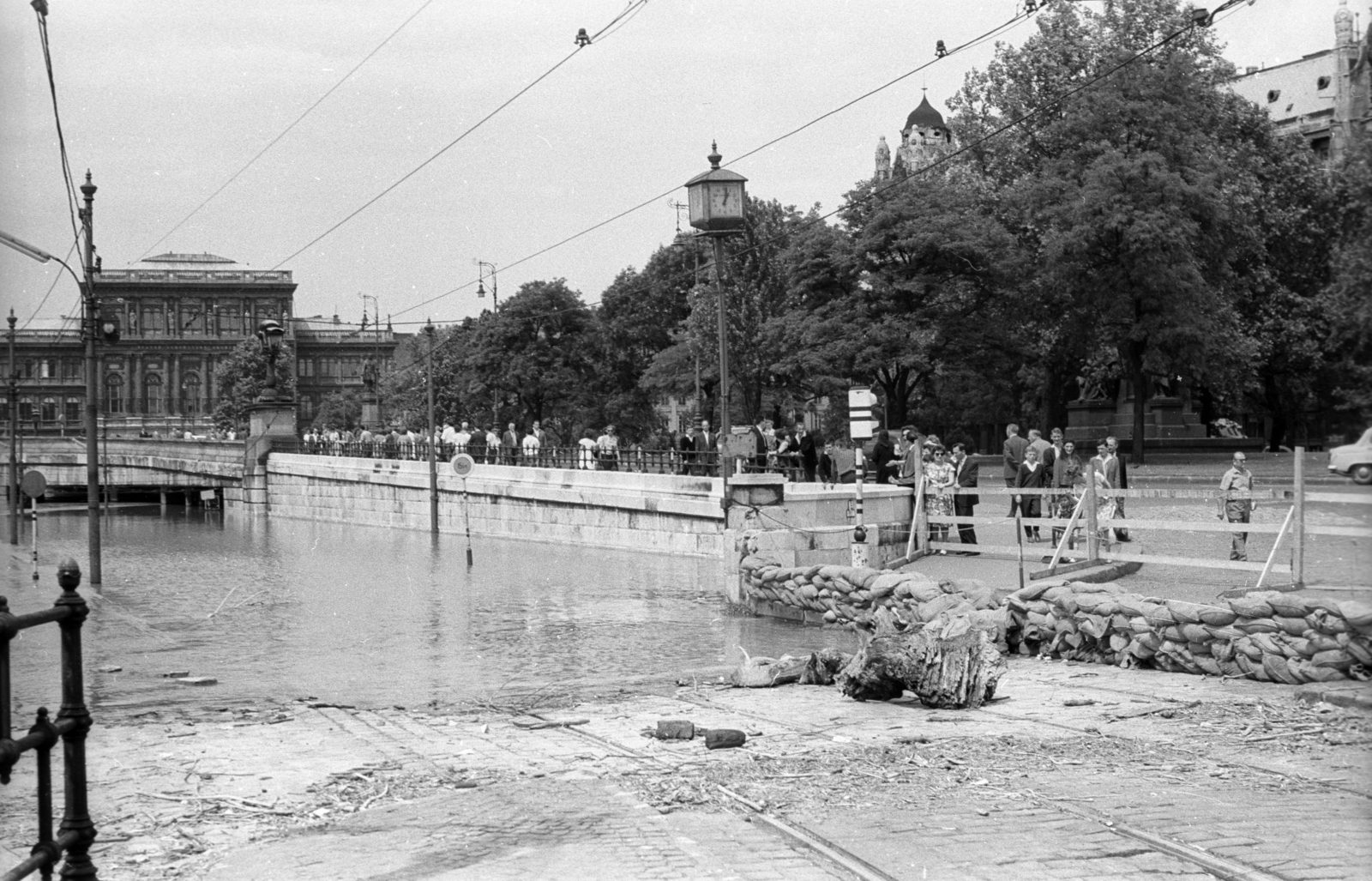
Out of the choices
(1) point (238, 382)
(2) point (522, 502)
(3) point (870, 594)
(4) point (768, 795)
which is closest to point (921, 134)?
(1) point (238, 382)

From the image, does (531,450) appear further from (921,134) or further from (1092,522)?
(921,134)

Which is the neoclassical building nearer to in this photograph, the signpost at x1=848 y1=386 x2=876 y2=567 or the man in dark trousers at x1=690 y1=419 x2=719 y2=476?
the man in dark trousers at x1=690 y1=419 x2=719 y2=476

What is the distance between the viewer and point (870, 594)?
1681 centimetres

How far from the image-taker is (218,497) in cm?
7438

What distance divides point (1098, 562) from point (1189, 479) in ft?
54.0

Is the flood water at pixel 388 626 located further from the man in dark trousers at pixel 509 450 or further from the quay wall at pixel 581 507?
the man in dark trousers at pixel 509 450

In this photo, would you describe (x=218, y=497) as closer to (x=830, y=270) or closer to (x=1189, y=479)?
(x=830, y=270)

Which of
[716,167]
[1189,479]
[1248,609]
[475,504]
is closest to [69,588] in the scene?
[1248,609]

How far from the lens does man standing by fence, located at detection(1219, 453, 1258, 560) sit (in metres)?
17.3

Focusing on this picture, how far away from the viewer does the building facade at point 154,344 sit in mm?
29750

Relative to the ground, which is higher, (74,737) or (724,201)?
(724,201)

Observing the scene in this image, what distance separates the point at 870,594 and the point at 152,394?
53.8 metres

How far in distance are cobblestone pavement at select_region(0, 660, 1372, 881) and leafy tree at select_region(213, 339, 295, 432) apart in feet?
229

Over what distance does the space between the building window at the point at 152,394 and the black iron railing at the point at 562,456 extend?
5.54m
